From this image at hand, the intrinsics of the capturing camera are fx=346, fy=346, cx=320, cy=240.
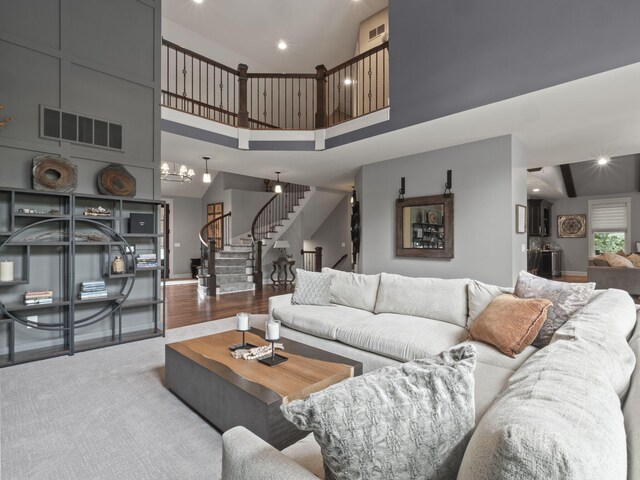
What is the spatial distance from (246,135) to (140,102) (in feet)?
5.17

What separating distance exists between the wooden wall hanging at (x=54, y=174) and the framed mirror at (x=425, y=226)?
447cm

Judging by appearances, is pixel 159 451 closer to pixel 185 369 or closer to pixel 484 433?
pixel 185 369

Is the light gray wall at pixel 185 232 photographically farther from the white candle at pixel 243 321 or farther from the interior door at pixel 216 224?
the white candle at pixel 243 321

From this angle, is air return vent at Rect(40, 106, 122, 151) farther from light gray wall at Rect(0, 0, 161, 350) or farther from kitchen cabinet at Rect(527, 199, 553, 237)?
kitchen cabinet at Rect(527, 199, 553, 237)

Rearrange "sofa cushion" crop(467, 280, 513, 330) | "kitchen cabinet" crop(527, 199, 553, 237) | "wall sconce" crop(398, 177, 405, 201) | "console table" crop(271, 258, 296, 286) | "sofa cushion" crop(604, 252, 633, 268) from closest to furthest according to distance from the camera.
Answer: "sofa cushion" crop(467, 280, 513, 330) → "wall sconce" crop(398, 177, 405, 201) → "sofa cushion" crop(604, 252, 633, 268) → "console table" crop(271, 258, 296, 286) → "kitchen cabinet" crop(527, 199, 553, 237)

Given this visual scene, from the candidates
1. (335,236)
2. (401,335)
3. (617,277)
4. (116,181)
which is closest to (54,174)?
(116,181)

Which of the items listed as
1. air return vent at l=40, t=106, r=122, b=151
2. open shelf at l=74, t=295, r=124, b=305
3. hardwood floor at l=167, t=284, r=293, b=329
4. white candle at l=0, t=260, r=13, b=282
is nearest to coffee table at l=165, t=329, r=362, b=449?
Result: open shelf at l=74, t=295, r=124, b=305

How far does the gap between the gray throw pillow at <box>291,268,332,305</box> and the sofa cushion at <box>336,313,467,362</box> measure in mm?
727

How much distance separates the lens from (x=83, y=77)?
3844mm

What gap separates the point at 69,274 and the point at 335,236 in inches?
309

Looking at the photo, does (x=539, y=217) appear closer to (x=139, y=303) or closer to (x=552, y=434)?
(x=139, y=303)

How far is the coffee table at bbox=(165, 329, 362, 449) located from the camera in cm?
183

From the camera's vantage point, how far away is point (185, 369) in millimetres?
2488

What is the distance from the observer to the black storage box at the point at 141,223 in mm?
4102
